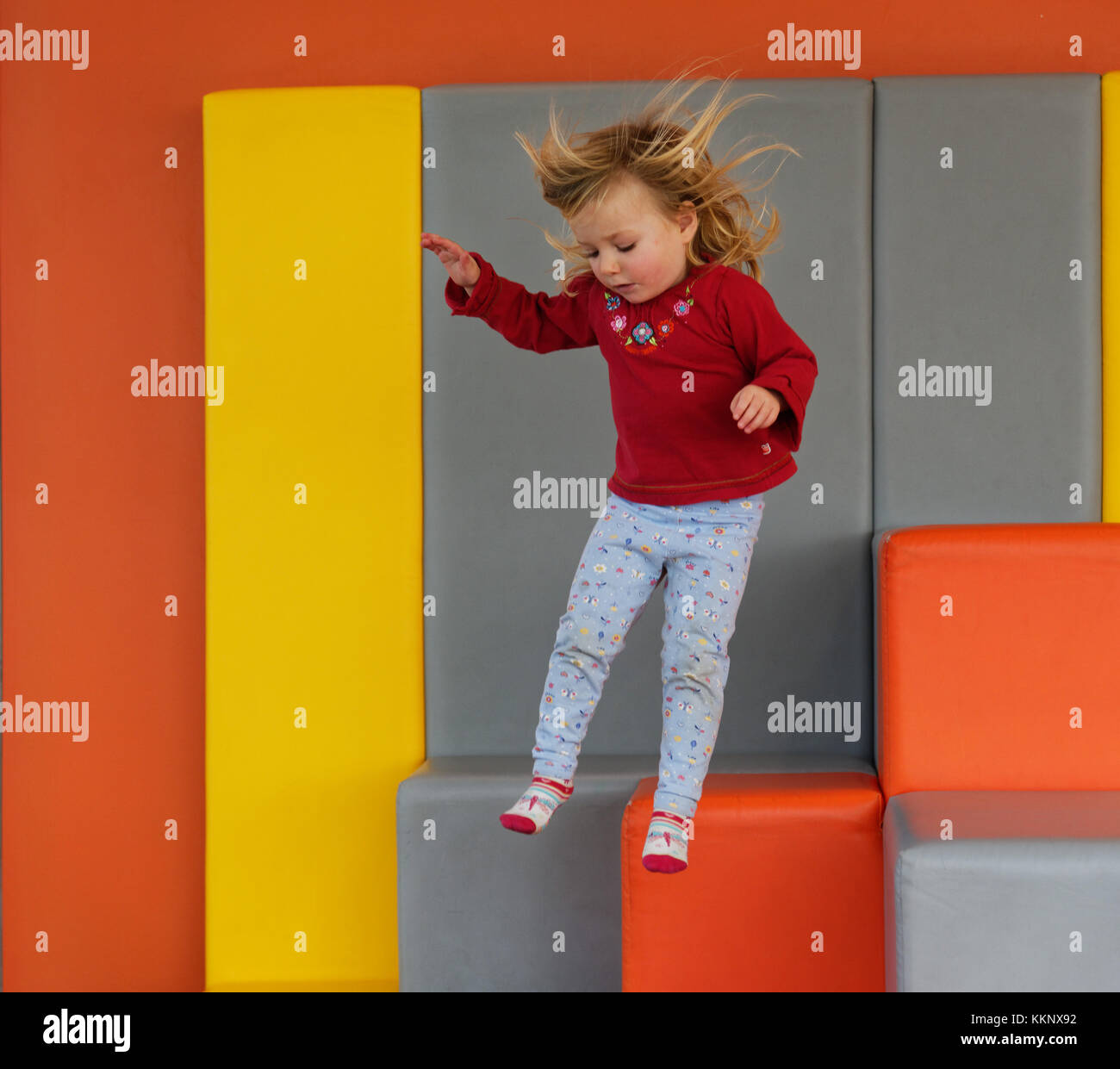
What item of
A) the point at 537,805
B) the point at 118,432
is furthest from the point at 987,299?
the point at 118,432

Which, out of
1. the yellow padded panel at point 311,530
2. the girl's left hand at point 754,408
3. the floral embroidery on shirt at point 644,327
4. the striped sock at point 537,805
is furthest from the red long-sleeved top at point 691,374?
the yellow padded panel at point 311,530

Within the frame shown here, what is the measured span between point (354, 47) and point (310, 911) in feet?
6.11

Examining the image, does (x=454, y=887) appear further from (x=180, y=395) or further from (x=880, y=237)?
(x=880, y=237)

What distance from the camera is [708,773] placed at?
2334 mm

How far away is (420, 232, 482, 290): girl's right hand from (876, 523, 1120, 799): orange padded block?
33.2 inches

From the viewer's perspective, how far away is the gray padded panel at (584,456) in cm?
251

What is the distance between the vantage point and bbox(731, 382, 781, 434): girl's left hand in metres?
1.69

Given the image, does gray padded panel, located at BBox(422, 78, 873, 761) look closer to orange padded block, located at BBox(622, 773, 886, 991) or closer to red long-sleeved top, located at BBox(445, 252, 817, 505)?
orange padded block, located at BBox(622, 773, 886, 991)

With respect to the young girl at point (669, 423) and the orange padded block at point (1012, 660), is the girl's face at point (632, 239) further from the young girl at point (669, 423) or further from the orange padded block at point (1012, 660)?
the orange padded block at point (1012, 660)

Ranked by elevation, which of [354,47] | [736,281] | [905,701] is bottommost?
[905,701]

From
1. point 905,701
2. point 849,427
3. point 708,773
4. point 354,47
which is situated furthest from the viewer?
point 354,47

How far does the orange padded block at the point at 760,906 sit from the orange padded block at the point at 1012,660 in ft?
0.62

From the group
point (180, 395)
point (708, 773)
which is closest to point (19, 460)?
point (180, 395)

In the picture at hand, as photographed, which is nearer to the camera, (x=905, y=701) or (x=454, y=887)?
(x=905, y=701)
